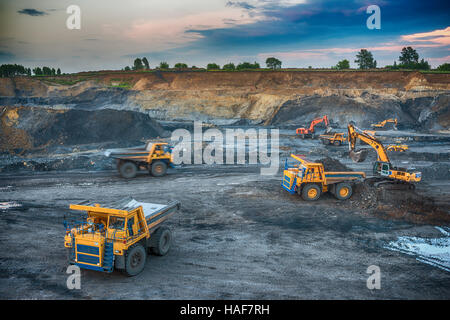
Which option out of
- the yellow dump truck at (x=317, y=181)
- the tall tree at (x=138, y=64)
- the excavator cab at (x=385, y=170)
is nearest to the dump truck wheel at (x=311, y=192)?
the yellow dump truck at (x=317, y=181)

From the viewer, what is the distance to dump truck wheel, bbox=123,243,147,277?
25.7ft

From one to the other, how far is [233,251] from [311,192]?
6.05 meters

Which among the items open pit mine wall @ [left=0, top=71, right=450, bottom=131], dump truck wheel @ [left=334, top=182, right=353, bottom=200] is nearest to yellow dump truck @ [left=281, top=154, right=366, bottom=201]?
dump truck wheel @ [left=334, top=182, right=353, bottom=200]

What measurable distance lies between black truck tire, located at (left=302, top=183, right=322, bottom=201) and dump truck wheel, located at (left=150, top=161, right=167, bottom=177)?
8565 mm

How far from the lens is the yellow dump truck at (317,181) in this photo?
14203 millimetres

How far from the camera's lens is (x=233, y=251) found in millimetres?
9828

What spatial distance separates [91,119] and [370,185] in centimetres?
2401

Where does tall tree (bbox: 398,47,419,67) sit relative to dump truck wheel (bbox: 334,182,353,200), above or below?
above

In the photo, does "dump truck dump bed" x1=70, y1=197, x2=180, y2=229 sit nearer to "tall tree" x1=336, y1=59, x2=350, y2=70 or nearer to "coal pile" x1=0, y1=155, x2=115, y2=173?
"coal pile" x1=0, y1=155, x2=115, y2=173

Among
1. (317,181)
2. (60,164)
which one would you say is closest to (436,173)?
(317,181)

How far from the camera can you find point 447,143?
28.3m

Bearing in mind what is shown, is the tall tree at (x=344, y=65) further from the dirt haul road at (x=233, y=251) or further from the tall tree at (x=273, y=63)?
the dirt haul road at (x=233, y=251)
